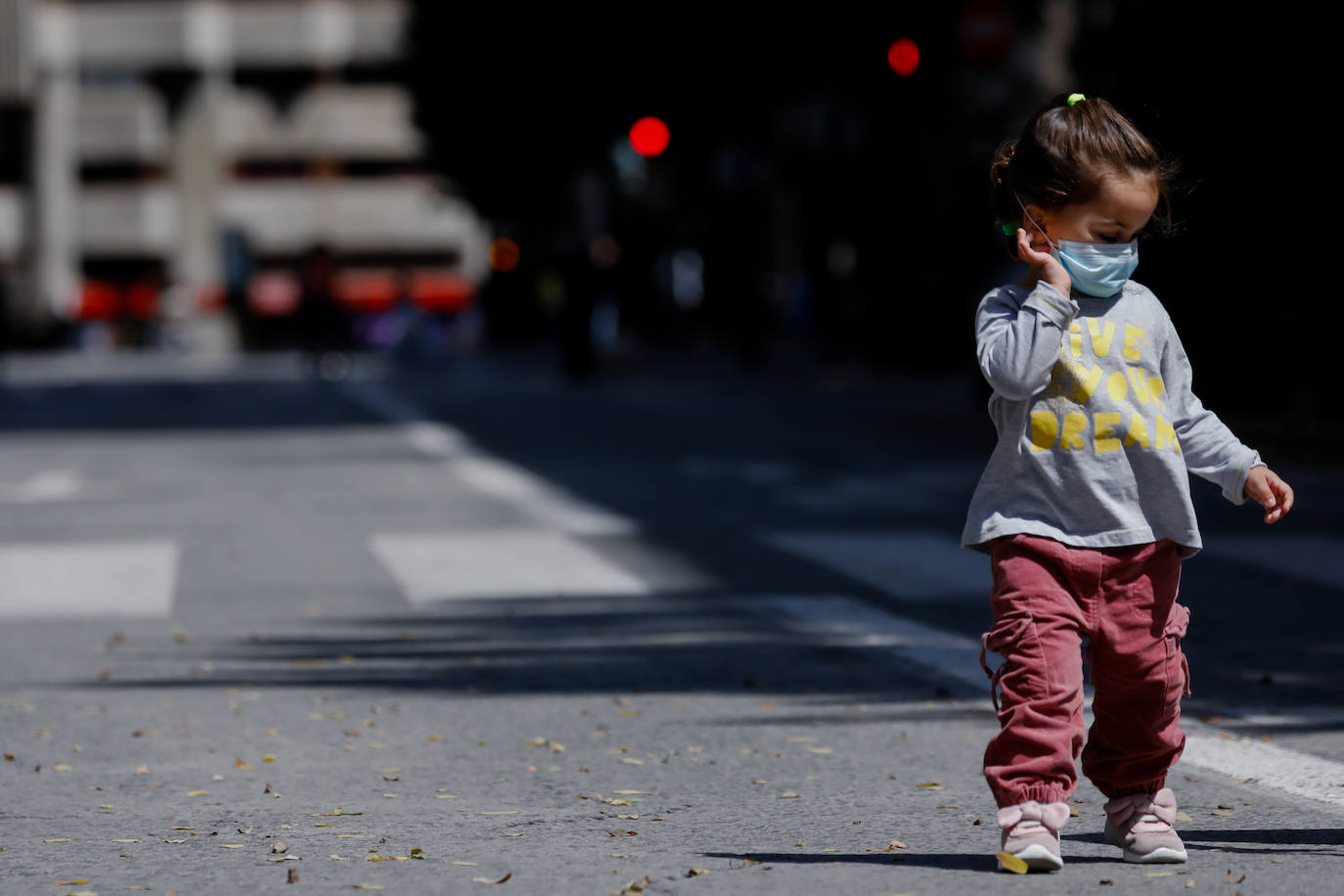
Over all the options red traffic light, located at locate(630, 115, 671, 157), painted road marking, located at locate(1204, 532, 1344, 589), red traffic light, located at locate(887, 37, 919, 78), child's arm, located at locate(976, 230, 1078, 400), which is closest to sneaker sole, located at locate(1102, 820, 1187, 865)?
child's arm, located at locate(976, 230, 1078, 400)

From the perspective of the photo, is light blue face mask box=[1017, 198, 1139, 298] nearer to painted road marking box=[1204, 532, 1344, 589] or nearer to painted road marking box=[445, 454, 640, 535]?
painted road marking box=[1204, 532, 1344, 589]

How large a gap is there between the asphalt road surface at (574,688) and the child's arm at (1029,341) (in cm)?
85

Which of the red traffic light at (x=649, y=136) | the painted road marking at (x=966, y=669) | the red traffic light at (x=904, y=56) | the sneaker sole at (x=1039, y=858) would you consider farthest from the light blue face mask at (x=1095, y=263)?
the red traffic light at (x=649, y=136)

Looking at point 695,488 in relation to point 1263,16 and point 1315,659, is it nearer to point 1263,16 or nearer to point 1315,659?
point 1263,16

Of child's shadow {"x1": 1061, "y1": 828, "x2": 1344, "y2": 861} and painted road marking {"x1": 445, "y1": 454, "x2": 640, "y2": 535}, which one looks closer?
child's shadow {"x1": 1061, "y1": 828, "x2": 1344, "y2": 861}

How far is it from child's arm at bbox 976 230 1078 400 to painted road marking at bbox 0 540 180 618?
515 cm

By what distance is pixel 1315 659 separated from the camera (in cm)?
760

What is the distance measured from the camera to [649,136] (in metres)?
31.3

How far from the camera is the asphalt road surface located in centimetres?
470

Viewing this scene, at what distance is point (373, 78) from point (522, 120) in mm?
36596

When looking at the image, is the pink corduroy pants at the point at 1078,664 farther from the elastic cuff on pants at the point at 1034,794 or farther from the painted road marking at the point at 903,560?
the painted road marking at the point at 903,560

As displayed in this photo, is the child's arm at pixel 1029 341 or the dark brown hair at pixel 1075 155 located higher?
the dark brown hair at pixel 1075 155

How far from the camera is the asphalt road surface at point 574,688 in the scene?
185 inches

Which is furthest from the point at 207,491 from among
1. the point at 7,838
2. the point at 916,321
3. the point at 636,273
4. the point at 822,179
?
the point at 636,273
